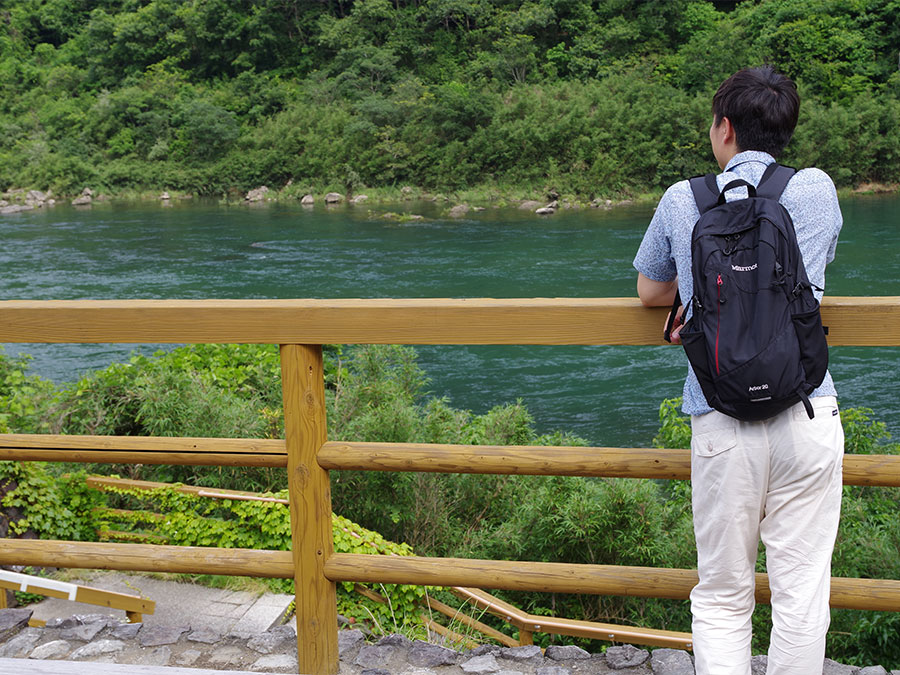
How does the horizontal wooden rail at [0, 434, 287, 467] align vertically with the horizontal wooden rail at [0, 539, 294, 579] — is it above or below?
above

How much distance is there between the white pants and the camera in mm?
1539

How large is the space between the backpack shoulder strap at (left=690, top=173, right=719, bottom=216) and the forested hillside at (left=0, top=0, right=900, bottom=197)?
2918 centimetres

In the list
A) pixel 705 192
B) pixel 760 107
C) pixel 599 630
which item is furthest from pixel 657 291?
pixel 599 630

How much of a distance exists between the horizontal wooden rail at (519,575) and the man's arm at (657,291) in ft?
A: 1.79

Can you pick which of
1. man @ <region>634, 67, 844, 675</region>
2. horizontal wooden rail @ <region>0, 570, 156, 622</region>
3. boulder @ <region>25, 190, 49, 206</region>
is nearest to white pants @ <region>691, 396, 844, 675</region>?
man @ <region>634, 67, 844, 675</region>

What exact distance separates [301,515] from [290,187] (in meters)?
32.6

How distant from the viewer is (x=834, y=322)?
1664mm

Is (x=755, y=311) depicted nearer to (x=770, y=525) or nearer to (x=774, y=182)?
(x=774, y=182)

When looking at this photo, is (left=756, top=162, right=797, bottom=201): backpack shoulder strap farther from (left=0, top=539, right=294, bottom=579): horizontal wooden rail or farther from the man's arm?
(left=0, top=539, right=294, bottom=579): horizontal wooden rail

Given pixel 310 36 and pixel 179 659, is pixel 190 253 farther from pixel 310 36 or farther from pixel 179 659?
pixel 310 36

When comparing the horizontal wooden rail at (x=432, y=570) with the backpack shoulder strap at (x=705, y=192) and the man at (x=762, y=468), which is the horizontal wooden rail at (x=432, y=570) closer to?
the man at (x=762, y=468)

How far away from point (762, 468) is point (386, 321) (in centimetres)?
73

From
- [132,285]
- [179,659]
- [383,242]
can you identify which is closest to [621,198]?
[383,242]

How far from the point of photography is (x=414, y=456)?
1910 millimetres
